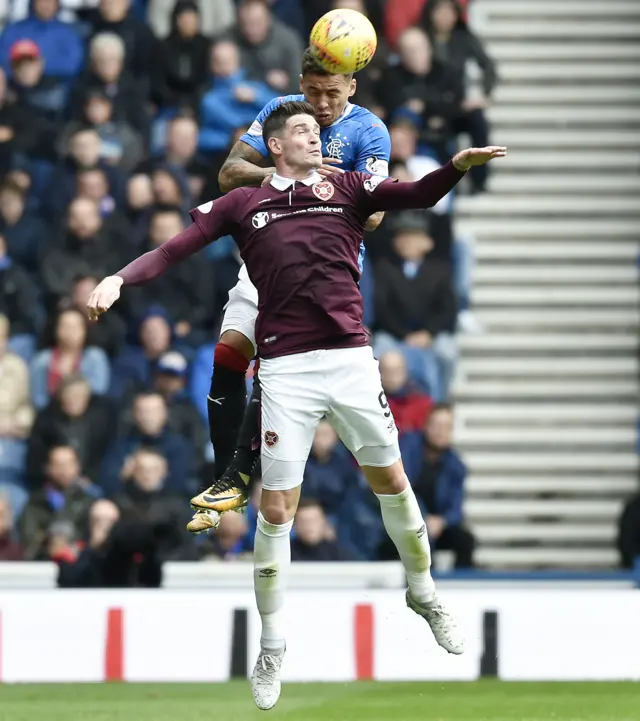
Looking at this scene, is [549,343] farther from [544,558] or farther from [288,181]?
[288,181]

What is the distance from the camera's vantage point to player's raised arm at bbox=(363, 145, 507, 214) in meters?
8.45

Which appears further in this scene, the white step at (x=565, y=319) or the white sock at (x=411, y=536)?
the white step at (x=565, y=319)

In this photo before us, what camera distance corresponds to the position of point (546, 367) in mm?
15516

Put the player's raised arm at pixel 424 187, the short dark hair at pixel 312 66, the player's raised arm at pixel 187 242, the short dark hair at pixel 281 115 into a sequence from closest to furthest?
the player's raised arm at pixel 424 187, the player's raised arm at pixel 187 242, the short dark hair at pixel 281 115, the short dark hair at pixel 312 66

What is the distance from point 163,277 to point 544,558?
3.81m

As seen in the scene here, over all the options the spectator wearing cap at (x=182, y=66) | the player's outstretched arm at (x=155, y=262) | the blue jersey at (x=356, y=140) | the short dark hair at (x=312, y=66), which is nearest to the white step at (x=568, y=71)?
the spectator wearing cap at (x=182, y=66)

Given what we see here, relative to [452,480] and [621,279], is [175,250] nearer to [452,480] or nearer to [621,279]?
[452,480]

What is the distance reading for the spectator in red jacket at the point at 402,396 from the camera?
1392cm

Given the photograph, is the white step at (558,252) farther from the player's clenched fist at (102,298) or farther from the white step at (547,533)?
the player's clenched fist at (102,298)

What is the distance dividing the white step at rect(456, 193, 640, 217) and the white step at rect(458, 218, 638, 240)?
2.5 inches

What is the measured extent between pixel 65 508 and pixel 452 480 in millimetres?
2951

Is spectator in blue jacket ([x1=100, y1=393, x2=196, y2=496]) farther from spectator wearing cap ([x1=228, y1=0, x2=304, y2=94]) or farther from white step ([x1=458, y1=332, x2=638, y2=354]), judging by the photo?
spectator wearing cap ([x1=228, y1=0, x2=304, y2=94])

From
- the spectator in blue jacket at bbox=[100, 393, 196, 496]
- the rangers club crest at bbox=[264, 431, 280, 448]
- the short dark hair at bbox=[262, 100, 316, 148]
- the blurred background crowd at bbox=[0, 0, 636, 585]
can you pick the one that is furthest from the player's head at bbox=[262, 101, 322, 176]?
the spectator in blue jacket at bbox=[100, 393, 196, 496]

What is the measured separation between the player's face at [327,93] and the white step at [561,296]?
654cm
